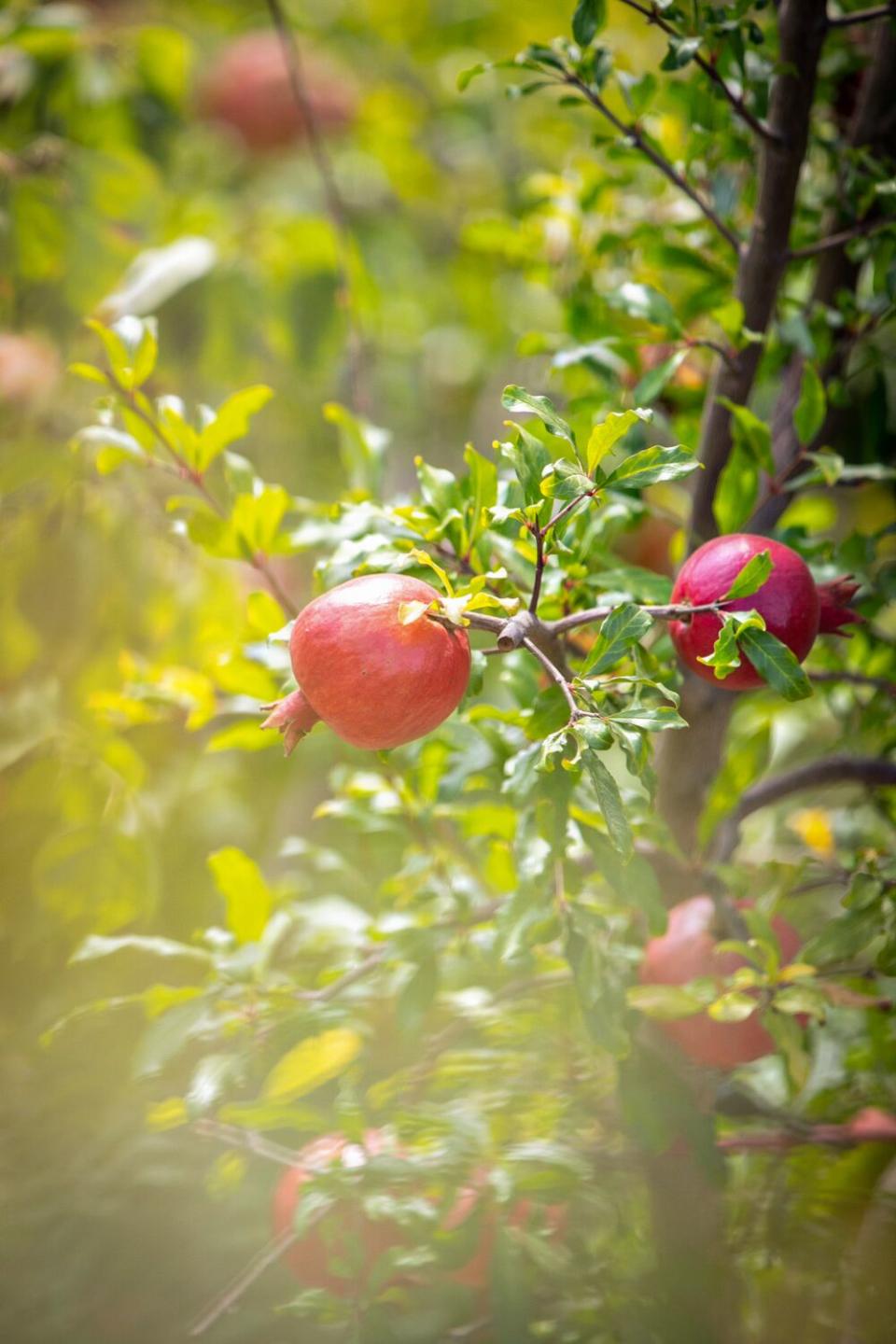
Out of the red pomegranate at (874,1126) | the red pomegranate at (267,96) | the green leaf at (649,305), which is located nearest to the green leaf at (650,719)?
the green leaf at (649,305)

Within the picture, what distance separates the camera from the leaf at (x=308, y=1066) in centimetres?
48

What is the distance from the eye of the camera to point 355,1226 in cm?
46

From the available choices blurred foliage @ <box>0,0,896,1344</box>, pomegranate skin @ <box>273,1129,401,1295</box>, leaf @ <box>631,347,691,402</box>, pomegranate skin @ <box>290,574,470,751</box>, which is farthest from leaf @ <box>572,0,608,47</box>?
pomegranate skin @ <box>273,1129,401,1295</box>

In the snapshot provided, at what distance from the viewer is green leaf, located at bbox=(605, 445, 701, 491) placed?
33 cm

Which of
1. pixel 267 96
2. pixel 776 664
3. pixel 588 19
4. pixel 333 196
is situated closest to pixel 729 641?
pixel 776 664

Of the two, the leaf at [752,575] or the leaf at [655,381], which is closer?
the leaf at [752,575]

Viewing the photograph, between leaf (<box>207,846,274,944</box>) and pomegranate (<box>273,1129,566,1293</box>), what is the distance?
10cm

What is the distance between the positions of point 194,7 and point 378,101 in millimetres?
291

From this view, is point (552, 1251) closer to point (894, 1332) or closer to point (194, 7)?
point (894, 1332)

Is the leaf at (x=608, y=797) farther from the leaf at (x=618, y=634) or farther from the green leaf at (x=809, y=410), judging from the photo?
the green leaf at (x=809, y=410)

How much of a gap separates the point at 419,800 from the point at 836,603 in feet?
0.71

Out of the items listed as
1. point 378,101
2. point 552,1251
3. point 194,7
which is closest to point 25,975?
point 552,1251

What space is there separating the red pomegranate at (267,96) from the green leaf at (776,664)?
0.85 metres

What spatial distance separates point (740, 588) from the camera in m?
0.33
